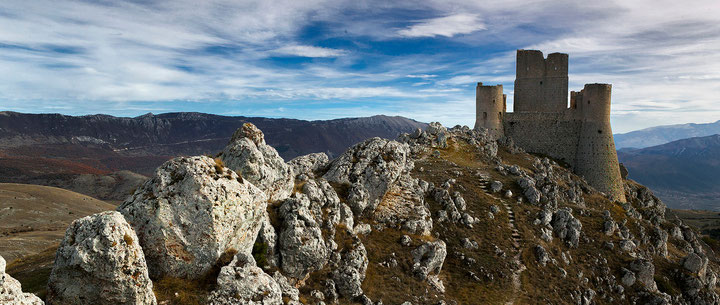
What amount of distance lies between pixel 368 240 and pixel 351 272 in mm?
6525

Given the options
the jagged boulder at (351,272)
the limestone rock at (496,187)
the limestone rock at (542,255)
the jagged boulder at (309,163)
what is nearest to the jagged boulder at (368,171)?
the jagged boulder at (309,163)

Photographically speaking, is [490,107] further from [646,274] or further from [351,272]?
[351,272]

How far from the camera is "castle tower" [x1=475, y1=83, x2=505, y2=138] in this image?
7869 cm

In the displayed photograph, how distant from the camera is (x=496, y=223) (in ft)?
139

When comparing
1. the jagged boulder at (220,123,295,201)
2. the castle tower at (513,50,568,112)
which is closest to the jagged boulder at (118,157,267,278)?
the jagged boulder at (220,123,295,201)

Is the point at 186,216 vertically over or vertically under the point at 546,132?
under

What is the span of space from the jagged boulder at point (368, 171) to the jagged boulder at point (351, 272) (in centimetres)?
634

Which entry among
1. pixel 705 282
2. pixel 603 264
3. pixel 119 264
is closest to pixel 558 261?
pixel 603 264

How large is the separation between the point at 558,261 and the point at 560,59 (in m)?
47.5

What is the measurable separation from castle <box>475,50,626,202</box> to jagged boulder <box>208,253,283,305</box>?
215 ft

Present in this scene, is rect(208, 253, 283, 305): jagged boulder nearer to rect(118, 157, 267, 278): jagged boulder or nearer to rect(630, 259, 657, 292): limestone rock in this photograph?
rect(118, 157, 267, 278): jagged boulder

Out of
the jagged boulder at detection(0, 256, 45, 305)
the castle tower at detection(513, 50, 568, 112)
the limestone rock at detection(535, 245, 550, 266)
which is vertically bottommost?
the limestone rock at detection(535, 245, 550, 266)

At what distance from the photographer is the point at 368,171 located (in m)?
38.1

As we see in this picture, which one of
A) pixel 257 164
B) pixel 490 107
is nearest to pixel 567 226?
pixel 257 164
